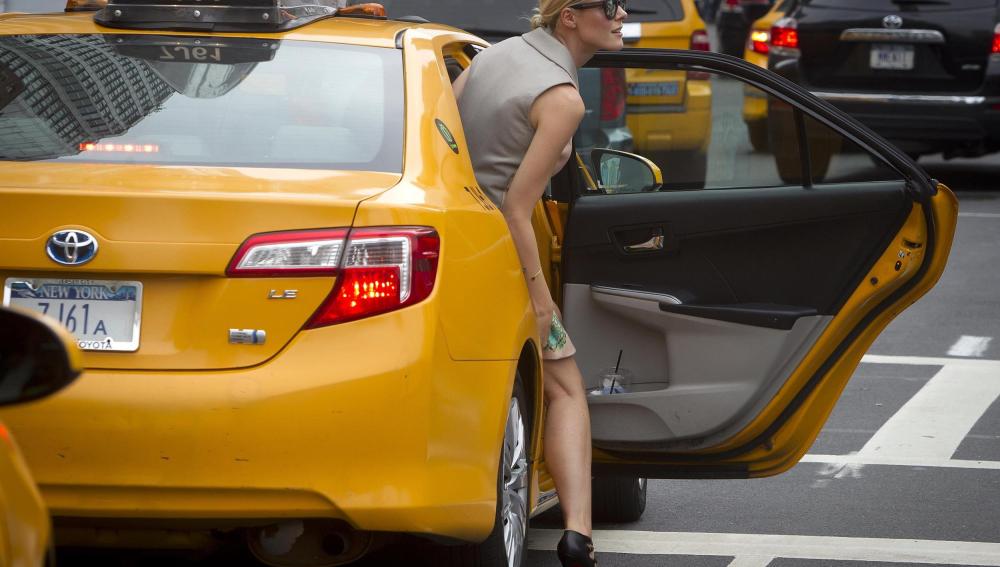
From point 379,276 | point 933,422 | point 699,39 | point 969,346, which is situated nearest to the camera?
point 379,276

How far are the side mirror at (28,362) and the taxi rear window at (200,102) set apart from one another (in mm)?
1589

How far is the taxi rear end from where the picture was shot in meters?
3.90

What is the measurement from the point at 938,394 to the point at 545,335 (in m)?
3.85

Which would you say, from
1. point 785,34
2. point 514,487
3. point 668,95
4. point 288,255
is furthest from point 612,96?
point 288,255

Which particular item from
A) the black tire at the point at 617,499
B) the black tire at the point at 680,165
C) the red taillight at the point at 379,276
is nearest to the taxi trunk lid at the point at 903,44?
the black tire at the point at 680,165

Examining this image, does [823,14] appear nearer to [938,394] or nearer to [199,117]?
[938,394]

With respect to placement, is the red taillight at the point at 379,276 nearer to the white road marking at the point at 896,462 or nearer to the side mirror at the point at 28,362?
the side mirror at the point at 28,362

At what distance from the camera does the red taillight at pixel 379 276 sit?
3.99 meters

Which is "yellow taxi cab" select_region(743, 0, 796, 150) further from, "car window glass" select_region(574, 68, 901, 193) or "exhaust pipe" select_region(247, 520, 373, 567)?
"exhaust pipe" select_region(247, 520, 373, 567)

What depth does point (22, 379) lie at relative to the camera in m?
2.68

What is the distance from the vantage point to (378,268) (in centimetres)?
402

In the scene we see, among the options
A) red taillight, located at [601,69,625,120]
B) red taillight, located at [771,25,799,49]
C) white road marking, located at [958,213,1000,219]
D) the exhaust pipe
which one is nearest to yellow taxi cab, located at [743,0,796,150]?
red taillight, located at [771,25,799,49]

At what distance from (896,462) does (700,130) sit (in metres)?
6.66

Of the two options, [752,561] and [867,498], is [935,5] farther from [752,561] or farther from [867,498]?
[752,561]
